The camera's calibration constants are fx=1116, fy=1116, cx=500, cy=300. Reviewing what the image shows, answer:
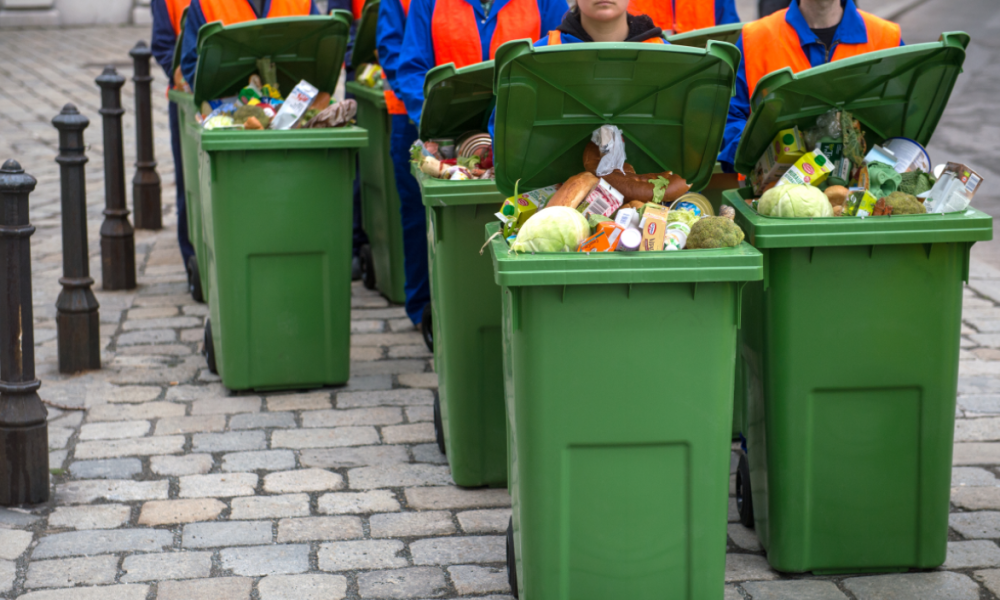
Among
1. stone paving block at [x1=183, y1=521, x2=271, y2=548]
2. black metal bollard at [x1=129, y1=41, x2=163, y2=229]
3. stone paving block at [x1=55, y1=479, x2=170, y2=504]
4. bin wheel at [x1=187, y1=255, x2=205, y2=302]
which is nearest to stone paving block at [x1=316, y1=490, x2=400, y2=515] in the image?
stone paving block at [x1=183, y1=521, x2=271, y2=548]

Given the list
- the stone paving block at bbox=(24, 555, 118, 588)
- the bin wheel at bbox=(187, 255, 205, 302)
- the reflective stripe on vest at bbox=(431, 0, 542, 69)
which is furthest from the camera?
the bin wheel at bbox=(187, 255, 205, 302)

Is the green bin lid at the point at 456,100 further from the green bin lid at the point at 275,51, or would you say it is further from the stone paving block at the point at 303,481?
the stone paving block at the point at 303,481

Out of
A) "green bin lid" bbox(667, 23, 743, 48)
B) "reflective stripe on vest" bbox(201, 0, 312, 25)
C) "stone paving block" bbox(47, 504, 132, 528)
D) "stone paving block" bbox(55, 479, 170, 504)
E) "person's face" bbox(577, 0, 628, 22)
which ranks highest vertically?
"reflective stripe on vest" bbox(201, 0, 312, 25)

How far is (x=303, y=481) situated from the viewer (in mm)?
4133

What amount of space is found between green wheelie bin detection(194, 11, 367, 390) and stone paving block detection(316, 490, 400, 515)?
120 centimetres

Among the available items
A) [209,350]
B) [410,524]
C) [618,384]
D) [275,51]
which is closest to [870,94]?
[618,384]

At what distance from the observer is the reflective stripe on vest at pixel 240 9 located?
18.4 feet

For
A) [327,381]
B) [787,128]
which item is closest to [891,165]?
[787,128]

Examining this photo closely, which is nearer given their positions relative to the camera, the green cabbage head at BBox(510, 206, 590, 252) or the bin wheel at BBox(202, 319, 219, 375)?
the green cabbage head at BBox(510, 206, 590, 252)

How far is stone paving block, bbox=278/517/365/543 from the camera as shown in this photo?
367 cm

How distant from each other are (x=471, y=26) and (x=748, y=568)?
2.52 meters

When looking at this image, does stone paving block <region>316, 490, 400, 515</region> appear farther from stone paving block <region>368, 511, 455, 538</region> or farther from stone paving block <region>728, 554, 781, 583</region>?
stone paving block <region>728, 554, 781, 583</region>

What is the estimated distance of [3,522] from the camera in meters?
3.75

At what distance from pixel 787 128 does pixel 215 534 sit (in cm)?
225
